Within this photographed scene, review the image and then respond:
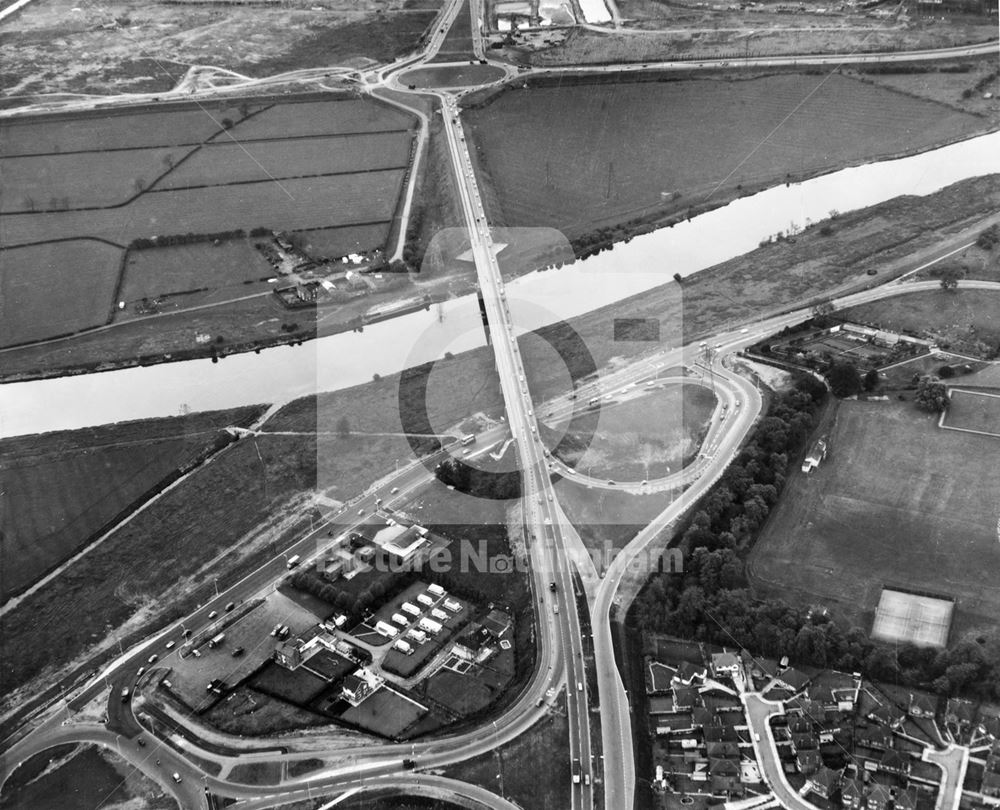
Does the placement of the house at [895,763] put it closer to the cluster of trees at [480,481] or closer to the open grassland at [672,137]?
the cluster of trees at [480,481]

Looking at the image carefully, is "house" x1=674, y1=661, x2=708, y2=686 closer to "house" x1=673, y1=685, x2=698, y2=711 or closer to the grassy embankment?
"house" x1=673, y1=685, x2=698, y2=711

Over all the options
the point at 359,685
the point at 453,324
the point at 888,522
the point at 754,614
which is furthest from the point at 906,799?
the point at 453,324

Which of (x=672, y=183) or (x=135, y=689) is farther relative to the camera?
(x=672, y=183)

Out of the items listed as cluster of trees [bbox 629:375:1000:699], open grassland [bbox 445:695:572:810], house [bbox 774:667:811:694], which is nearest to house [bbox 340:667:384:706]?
open grassland [bbox 445:695:572:810]

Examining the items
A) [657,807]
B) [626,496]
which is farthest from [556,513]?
[657,807]

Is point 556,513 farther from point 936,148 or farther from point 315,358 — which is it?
point 936,148

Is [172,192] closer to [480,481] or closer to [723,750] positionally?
[480,481]
